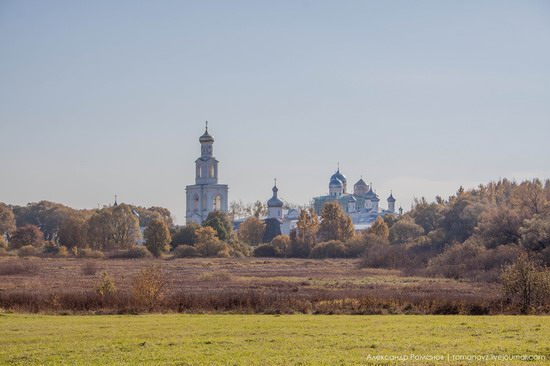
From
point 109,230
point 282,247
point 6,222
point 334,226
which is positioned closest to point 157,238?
point 109,230

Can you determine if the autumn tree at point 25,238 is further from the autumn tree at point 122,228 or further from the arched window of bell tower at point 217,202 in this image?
the arched window of bell tower at point 217,202

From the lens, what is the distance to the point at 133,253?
9544 centimetres

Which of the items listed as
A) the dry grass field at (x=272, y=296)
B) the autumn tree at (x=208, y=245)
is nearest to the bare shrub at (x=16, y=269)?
the dry grass field at (x=272, y=296)

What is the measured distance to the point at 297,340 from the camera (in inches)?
900

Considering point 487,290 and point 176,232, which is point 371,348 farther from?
point 176,232

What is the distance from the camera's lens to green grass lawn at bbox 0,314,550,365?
20047 millimetres

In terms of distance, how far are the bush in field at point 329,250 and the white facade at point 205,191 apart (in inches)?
2111

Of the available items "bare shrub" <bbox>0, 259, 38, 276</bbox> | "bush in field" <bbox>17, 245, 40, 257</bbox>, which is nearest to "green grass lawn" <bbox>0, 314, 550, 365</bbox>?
"bare shrub" <bbox>0, 259, 38, 276</bbox>

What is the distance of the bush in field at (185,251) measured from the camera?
3962 inches

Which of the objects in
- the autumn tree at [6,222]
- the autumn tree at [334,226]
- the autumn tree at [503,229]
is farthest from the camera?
the autumn tree at [6,222]

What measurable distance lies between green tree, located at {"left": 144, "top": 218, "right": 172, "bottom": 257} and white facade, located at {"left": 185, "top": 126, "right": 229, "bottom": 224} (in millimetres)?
52626

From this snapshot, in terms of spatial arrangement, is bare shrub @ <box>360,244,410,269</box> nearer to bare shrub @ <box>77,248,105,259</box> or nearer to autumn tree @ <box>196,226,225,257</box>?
autumn tree @ <box>196,226,225,257</box>

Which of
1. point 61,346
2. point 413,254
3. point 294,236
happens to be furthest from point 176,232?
point 61,346

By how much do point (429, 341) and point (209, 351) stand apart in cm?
569
